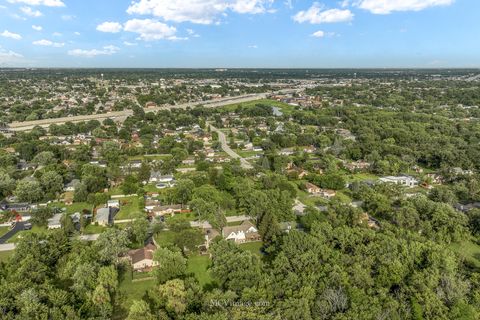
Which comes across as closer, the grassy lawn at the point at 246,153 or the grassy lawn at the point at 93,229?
the grassy lawn at the point at 93,229

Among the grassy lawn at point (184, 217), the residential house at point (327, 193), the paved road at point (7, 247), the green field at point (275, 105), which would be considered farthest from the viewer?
the green field at point (275, 105)

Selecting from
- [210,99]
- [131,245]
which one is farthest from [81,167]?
[210,99]

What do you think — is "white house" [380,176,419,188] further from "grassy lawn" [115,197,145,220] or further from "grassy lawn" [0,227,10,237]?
"grassy lawn" [0,227,10,237]

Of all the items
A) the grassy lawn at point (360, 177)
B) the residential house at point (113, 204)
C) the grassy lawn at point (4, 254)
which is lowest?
the grassy lawn at point (360, 177)

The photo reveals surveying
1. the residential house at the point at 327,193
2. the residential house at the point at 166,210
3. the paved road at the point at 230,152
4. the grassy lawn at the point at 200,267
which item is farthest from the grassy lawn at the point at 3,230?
the residential house at the point at 327,193

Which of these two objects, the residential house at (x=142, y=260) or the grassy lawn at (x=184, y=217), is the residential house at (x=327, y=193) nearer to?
the grassy lawn at (x=184, y=217)

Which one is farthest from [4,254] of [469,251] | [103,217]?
[469,251]
